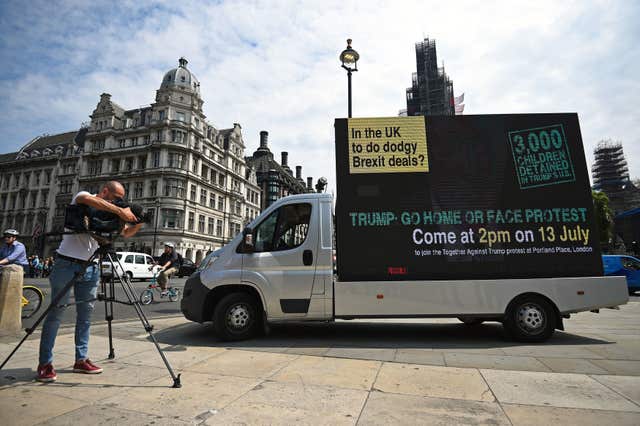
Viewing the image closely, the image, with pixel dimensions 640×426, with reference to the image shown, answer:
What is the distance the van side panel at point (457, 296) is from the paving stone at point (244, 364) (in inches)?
59.0

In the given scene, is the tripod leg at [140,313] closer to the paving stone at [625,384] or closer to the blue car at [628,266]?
the paving stone at [625,384]

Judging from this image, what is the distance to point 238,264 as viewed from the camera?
5934mm

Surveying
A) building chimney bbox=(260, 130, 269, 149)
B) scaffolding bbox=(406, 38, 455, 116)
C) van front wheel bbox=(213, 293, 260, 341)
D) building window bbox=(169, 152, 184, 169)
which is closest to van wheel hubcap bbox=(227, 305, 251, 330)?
van front wheel bbox=(213, 293, 260, 341)

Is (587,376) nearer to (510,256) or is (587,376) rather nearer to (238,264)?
(510,256)

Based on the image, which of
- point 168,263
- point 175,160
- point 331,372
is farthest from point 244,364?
point 175,160

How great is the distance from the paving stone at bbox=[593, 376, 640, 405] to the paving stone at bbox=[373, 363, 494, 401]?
131 centimetres

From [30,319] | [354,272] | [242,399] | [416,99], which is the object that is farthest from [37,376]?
[416,99]

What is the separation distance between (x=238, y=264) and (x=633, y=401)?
5.30 metres

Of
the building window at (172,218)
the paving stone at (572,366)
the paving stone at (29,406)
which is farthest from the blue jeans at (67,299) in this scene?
the building window at (172,218)

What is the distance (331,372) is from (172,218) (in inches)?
1847

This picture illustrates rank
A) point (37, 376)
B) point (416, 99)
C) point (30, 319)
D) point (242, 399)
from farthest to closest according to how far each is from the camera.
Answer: point (416, 99) < point (30, 319) < point (37, 376) < point (242, 399)

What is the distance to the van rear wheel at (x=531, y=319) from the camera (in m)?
5.75

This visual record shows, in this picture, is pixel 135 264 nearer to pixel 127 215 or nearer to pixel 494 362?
pixel 127 215

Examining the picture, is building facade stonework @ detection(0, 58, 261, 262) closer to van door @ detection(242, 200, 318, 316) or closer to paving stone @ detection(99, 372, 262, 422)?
van door @ detection(242, 200, 318, 316)
